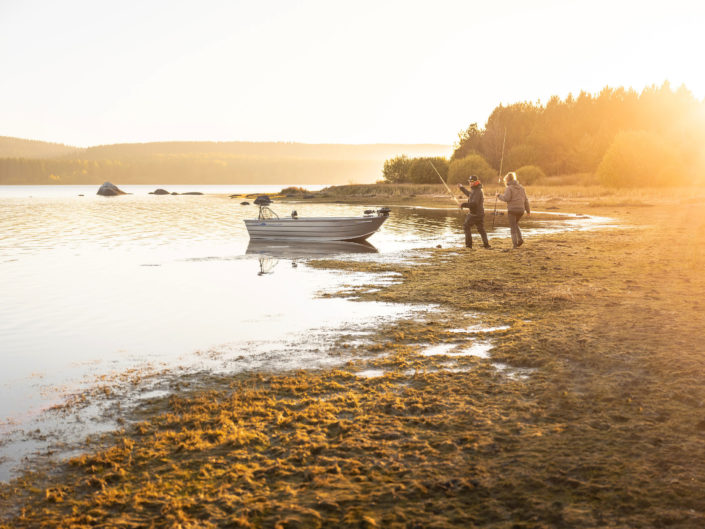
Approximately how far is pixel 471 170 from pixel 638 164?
20851 millimetres

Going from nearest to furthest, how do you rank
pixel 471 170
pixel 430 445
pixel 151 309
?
1. pixel 430 445
2. pixel 151 309
3. pixel 471 170

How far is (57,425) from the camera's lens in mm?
5863

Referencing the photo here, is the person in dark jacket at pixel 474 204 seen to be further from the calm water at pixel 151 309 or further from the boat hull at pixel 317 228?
the boat hull at pixel 317 228

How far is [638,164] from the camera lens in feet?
200

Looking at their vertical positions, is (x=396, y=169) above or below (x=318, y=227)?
above

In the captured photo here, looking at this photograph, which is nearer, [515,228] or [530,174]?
[515,228]

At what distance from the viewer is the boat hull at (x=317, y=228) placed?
81.3 ft

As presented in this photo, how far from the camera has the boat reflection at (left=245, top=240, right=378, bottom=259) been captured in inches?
861

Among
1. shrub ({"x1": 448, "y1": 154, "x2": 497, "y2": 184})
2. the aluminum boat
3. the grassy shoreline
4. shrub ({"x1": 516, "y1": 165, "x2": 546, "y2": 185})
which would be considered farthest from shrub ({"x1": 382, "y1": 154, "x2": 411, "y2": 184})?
the grassy shoreline

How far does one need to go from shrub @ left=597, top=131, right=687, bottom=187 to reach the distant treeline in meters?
6.84

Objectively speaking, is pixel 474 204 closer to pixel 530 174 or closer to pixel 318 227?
pixel 318 227

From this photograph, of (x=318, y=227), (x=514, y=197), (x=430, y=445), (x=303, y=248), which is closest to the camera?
(x=430, y=445)

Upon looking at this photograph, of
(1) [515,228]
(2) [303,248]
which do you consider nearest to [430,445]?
(1) [515,228]

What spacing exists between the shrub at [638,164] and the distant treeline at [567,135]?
6838 millimetres
